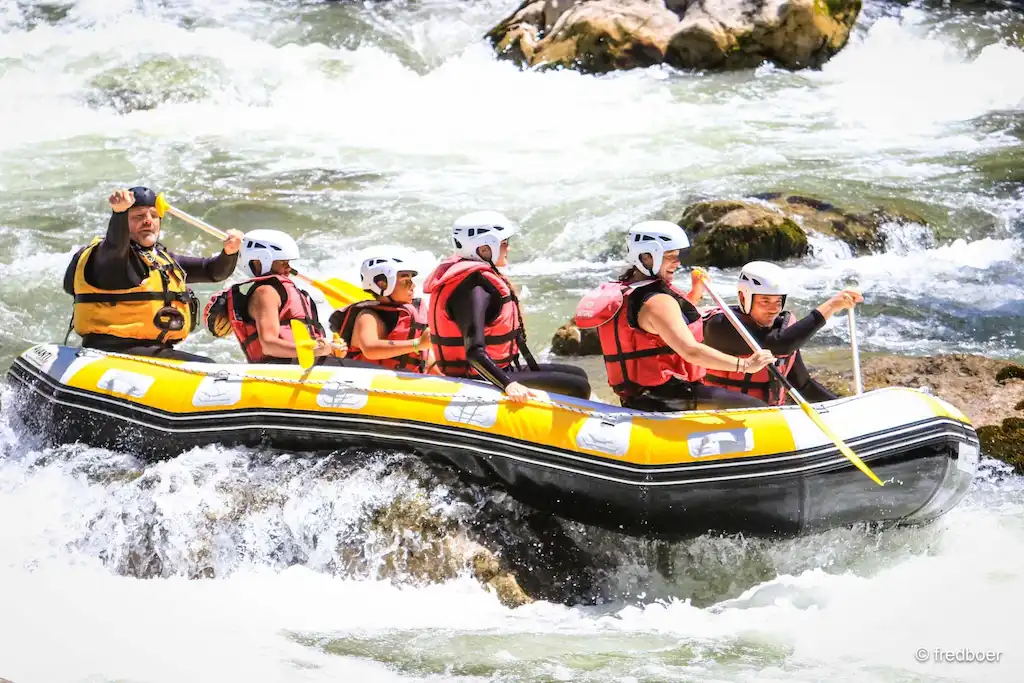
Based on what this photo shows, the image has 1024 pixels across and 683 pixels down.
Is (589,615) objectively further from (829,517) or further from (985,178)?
(985,178)

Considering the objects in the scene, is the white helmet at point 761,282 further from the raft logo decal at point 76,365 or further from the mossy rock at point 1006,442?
the raft logo decal at point 76,365

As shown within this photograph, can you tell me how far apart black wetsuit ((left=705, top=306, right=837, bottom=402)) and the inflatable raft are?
1.05 feet

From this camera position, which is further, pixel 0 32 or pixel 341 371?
pixel 0 32

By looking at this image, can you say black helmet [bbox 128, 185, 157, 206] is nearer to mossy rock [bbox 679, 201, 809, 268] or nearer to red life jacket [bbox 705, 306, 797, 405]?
red life jacket [bbox 705, 306, 797, 405]

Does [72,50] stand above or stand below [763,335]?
above

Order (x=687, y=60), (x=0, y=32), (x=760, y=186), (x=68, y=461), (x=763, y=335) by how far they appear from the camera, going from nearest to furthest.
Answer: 1. (x=763, y=335)
2. (x=68, y=461)
3. (x=760, y=186)
4. (x=687, y=60)
5. (x=0, y=32)

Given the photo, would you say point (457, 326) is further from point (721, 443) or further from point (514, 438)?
point (721, 443)

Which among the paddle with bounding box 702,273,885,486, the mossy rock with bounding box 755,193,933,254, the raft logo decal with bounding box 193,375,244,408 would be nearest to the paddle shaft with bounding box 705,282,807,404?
the paddle with bounding box 702,273,885,486

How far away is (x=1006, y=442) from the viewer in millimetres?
6164

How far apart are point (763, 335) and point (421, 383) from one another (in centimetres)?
156

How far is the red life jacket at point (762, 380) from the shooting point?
544 cm

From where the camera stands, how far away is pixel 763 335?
17.6 feet

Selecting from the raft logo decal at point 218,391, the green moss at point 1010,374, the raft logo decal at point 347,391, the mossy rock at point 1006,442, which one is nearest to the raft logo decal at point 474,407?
the raft logo decal at point 347,391

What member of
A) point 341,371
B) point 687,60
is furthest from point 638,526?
point 687,60
